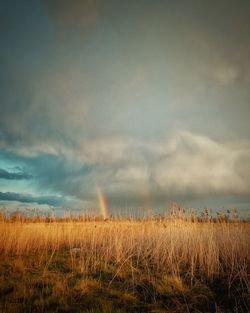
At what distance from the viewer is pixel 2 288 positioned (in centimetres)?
631

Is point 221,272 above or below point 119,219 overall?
below

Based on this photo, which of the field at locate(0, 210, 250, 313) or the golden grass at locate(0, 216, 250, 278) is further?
the golden grass at locate(0, 216, 250, 278)

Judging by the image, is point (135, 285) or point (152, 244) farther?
point (152, 244)

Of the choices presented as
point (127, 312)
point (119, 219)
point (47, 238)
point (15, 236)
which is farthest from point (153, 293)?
point (47, 238)

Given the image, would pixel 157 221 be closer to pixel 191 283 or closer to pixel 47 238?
pixel 191 283

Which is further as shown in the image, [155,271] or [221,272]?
[155,271]

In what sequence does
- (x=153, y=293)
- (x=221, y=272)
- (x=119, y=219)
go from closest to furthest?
(x=153, y=293), (x=221, y=272), (x=119, y=219)

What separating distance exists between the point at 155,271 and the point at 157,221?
4.07m

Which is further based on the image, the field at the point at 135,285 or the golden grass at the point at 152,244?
the golden grass at the point at 152,244

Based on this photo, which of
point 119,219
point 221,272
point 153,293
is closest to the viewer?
point 153,293

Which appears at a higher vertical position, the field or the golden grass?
the golden grass

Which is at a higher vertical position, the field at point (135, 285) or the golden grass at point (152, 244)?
the golden grass at point (152, 244)

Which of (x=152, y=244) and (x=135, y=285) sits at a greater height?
(x=152, y=244)

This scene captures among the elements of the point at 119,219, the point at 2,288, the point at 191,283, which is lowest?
the point at 2,288
